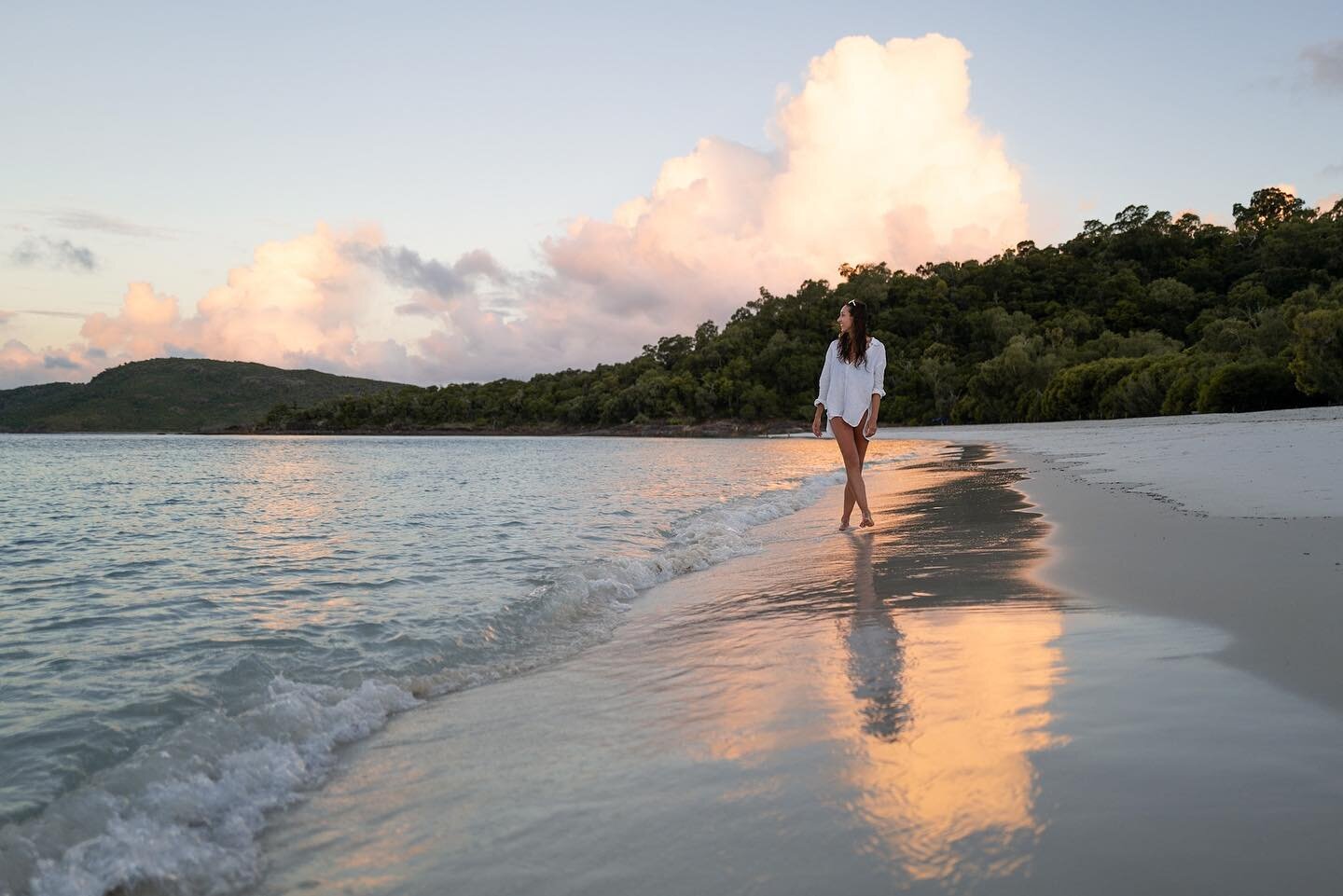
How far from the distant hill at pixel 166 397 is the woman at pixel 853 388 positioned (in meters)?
166

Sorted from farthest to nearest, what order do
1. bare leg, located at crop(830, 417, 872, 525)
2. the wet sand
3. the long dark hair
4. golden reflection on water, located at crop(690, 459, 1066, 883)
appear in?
bare leg, located at crop(830, 417, 872, 525), the long dark hair, golden reflection on water, located at crop(690, 459, 1066, 883), the wet sand

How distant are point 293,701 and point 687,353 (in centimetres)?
15939

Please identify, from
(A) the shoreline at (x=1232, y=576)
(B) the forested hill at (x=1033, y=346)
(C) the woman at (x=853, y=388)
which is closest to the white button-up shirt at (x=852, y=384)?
(C) the woman at (x=853, y=388)

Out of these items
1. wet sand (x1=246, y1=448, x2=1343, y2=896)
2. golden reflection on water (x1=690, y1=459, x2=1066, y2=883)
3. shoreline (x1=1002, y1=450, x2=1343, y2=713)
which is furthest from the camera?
shoreline (x1=1002, y1=450, x2=1343, y2=713)

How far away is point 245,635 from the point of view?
18.9 ft

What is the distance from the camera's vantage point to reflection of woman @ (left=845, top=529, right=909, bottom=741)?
302 centimetres

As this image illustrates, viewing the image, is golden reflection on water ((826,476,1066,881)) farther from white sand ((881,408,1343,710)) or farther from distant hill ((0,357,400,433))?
distant hill ((0,357,400,433))

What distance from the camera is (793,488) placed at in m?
17.4

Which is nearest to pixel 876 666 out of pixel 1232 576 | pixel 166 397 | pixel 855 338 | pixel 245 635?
pixel 1232 576

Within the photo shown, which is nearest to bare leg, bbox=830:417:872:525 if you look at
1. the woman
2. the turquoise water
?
the woman

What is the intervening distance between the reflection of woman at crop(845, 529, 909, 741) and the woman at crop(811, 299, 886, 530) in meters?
3.85

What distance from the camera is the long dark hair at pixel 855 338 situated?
9.33 meters

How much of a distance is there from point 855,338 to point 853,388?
53 centimetres

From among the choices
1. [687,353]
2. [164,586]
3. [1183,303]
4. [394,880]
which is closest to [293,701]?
[394,880]
